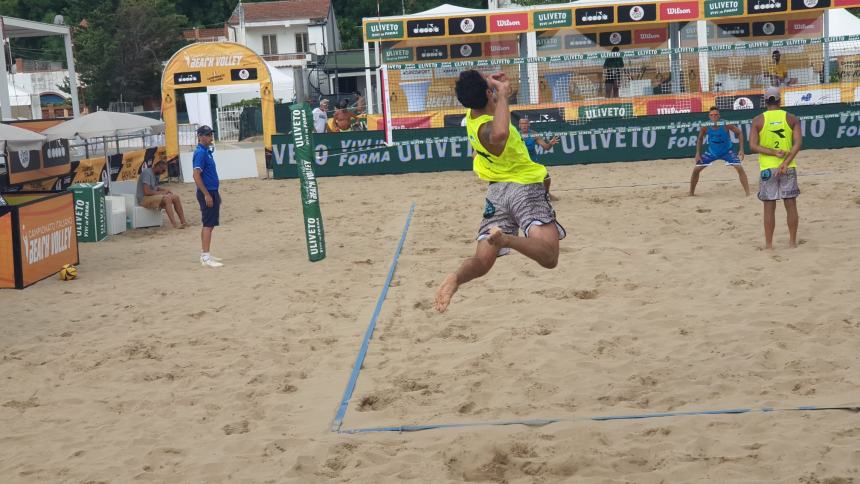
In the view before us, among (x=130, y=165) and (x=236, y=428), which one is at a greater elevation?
(x=130, y=165)

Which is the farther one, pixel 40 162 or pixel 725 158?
pixel 40 162

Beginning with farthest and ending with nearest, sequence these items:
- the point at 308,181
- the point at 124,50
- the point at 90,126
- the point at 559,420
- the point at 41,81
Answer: the point at 41,81, the point at 124,50, the point at 90,126, the point at 308,181, the point at 559,420

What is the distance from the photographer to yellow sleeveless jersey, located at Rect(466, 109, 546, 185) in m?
5.60

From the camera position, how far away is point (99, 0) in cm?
6153

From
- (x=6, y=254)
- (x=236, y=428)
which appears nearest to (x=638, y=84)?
(x=6, y=254)

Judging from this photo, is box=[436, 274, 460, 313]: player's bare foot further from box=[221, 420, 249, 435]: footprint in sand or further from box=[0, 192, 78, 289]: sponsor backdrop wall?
box=[0, 192, 78, 289]: sponsor backdrop wall

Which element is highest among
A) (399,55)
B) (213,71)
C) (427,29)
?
(427,29)

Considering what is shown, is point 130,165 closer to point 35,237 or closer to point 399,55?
point 35,237

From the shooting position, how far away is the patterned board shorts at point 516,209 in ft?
18.4

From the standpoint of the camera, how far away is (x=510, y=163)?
5672 millimetres

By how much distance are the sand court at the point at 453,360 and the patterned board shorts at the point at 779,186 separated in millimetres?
600

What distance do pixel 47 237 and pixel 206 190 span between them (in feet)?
6.03

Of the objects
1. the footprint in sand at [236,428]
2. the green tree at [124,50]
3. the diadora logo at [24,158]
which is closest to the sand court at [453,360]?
the footprint in sand at [236,428]

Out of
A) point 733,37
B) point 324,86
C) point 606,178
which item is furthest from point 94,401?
point 324,86
